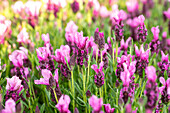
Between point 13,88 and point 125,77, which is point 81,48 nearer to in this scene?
point 125,77

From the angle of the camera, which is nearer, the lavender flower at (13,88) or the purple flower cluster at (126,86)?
the purple flower cluster at (126,86)

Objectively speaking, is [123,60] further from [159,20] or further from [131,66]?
[159,20]

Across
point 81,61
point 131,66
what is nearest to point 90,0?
point 81,61

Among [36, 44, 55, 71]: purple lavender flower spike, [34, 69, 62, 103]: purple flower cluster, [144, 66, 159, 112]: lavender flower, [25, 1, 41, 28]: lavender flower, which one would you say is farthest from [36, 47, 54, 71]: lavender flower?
[25, 1, 41, 28]: lavender flower

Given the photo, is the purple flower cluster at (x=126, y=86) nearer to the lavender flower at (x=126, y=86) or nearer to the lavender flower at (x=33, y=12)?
the lavender flower at (x=126, y=86)

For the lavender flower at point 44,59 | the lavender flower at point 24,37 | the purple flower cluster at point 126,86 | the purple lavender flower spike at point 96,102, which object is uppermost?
the lavender flower at point 24,37

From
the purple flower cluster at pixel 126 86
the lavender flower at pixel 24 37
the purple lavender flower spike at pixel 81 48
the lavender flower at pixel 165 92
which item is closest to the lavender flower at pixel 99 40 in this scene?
the purple lavender flower spike at pixel 81 48

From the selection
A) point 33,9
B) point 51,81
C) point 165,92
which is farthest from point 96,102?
point 33,9

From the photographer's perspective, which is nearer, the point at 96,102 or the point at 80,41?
the point at 96,102

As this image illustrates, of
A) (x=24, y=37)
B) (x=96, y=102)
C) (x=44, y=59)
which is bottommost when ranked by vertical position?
(x=96, y=102)

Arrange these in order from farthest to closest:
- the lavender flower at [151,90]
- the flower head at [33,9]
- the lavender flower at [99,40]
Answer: the flower head at [33,9] < the lavender flower at [99,40] < the lavender flower at [151,90]

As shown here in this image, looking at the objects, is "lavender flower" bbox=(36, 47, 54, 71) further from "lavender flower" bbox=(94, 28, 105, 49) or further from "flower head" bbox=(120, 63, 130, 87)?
"flower head" bbox=(120, 63, 130, 87)

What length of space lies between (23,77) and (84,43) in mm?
479

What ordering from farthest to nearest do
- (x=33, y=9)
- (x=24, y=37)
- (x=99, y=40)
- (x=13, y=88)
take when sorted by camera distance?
(x=33, y=9) < (x=24, y=37) < (x=99, y=40) < (x=13, y=88)
